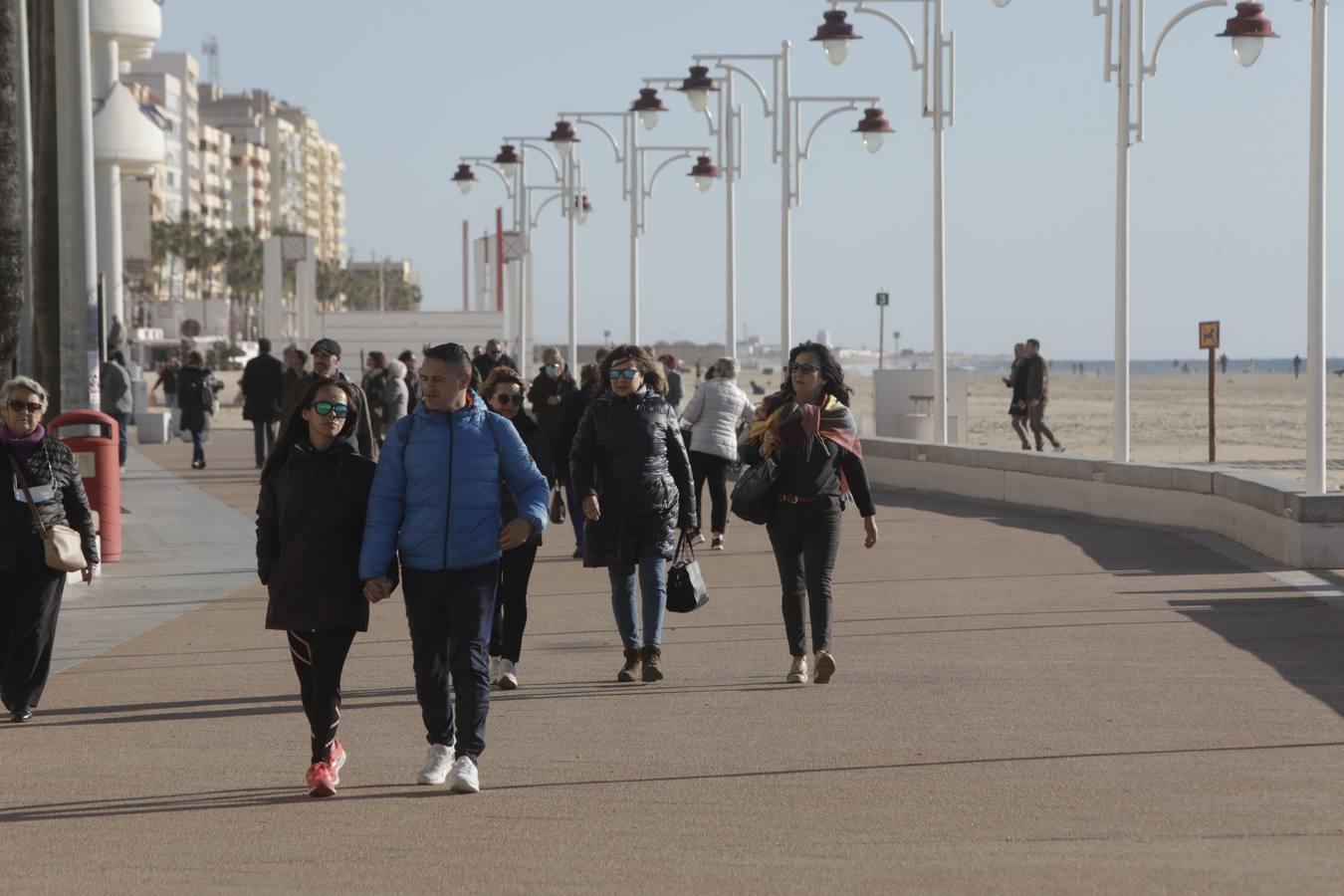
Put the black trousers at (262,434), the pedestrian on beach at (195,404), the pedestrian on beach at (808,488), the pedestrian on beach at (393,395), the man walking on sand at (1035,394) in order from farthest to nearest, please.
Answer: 1. the pedestrian on beach at (195,404)
2. the man walking on sand at (1035,394)
3. the black trousers at (262,434)
4. the pedestrian on beach at (393,395)
5. the pedestrian on beach at (808,488)

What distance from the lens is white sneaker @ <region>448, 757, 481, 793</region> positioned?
6.95m

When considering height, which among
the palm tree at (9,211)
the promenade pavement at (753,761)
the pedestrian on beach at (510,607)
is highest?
the palm tree at (9,211)

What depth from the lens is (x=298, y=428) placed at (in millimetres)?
7016

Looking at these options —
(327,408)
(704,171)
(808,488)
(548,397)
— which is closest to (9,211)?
(548,397)

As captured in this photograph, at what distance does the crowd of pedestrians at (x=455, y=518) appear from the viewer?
6.96m

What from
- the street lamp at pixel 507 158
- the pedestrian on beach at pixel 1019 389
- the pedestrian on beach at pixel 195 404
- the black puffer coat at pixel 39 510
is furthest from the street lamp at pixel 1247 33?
the street lamp at pixel 507 158

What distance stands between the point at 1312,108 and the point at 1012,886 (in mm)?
11351

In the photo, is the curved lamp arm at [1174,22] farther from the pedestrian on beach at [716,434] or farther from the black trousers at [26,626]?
the black trousers at [26,626]

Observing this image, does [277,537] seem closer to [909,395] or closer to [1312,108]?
[1312,108]

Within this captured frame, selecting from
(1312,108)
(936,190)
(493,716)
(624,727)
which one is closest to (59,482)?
(493,716)

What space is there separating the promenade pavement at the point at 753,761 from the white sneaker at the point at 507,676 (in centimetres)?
11

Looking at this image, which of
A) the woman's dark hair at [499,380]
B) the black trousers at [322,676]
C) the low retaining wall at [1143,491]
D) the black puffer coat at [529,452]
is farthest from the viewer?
the low retaining wall at [1143,491]

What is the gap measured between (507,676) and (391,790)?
2.30 metres

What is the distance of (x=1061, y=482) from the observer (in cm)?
2002
